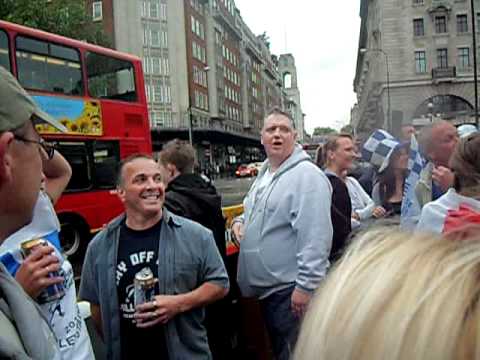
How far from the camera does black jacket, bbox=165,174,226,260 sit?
349cm

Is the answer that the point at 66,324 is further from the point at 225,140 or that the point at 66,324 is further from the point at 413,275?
the point at 225,140

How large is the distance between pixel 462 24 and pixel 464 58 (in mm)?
4063

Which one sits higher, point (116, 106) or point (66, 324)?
point (116, 106)

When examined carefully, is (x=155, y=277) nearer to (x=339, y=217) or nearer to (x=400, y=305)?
(x=339, y=217)

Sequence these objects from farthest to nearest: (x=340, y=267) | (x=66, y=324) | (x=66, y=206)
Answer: (x=66, y=206), (x=66, y=324), (x=340, y=267)

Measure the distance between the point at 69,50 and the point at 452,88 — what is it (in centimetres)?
5500

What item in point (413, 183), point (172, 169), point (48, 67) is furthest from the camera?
point (48, 67)

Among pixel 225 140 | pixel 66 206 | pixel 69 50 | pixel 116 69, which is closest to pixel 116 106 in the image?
pixel 116 69

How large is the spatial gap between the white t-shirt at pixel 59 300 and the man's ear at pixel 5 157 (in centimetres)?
55

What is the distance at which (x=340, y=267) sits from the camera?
33.5 inches

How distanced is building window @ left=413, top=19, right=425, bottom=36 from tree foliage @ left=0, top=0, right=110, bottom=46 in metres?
43.3

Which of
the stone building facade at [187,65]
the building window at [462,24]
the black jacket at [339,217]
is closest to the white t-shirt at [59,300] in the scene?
the black jacket at [339,217]

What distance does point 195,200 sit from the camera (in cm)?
357

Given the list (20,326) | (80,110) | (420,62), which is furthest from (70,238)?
(420,62)
